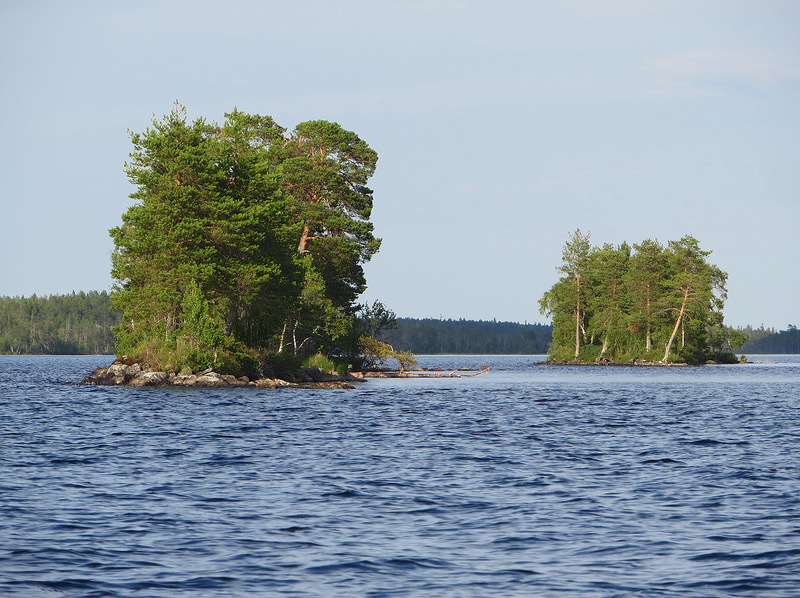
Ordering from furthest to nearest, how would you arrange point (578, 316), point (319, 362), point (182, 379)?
point (578, 316)
point (319, 362)
point (182, 379)

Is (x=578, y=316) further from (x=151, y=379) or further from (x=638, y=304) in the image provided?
(x=151, y=379)

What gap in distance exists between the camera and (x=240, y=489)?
19.6 meters

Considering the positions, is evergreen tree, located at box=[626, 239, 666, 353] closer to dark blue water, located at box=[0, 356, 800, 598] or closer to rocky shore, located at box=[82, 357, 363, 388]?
rocky shore, located at box=[82, 357, 363, 388]

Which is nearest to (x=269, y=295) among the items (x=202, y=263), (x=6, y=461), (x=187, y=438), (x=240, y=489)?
(x=202, y=263)

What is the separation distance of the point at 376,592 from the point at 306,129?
218ft

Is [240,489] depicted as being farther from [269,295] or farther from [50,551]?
[269,295]

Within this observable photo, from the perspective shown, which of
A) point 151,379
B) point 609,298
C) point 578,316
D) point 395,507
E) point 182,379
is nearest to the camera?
point 395,507

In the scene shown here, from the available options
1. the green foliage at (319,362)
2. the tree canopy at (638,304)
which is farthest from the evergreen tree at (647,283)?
the green foliage at (319,362)

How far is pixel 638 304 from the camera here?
4914 inches

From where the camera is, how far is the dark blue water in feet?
40.4

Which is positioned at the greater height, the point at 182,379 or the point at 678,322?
the point at 678,322

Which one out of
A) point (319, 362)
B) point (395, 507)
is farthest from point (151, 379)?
point (395, 507)

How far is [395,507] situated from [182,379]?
38.9 m

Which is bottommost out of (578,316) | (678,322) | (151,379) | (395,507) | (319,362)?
(395,507)
